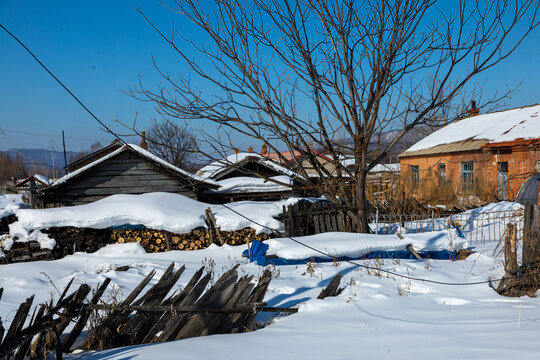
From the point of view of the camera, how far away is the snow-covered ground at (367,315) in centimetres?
331

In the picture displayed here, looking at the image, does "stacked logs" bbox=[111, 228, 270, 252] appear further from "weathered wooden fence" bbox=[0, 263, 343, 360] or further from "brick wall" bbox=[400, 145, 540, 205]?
"brick wall" bbox=[400, 145, 540, 205]

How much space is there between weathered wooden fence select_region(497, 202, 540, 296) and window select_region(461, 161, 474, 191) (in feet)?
54.7

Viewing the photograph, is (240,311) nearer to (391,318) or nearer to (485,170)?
(391,318)

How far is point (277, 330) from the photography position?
4.06m

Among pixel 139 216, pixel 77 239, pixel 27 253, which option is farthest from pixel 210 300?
pixel 27 253

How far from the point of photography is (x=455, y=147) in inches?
890

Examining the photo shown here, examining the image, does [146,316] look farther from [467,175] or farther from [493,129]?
[493,129]

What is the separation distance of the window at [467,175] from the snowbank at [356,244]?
13.1 metres

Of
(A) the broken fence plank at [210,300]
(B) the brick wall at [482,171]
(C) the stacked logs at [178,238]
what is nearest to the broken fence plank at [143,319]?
(A) the broken fence plank at [210,300]

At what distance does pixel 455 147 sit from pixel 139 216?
19.7 metres

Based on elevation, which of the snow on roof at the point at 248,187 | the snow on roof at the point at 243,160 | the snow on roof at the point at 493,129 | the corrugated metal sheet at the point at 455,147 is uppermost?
the snow on roof at the point at 493,129

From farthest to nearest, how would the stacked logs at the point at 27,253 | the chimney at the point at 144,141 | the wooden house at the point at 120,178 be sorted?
the wooden house at the point at 120,178
the stacked logs at the point at 27,253
the chimney at the point at 144,141

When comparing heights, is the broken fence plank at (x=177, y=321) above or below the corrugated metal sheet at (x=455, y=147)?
below

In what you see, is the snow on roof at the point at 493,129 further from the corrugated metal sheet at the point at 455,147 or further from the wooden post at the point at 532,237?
the wooden post at the point at 532,237
